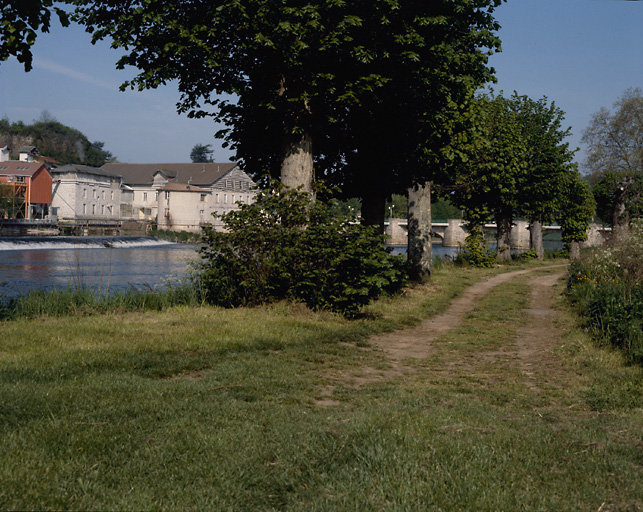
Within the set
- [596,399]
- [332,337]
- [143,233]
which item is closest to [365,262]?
[332,337]

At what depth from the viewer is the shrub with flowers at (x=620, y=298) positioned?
964 centimetres

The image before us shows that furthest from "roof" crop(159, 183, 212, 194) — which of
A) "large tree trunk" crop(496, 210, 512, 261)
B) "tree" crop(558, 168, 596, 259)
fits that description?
"large tree trunk" crop(496, 210, 512, 261)

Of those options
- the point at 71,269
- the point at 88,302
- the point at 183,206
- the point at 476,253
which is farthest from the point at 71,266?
the point at 183,206

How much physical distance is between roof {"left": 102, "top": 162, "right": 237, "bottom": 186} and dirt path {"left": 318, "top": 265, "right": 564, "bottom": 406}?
→ 290ft

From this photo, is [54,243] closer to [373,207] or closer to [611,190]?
[373,207]

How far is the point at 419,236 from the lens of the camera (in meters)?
23.8

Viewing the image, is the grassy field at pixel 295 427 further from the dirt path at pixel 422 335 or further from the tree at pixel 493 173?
the tree at pixel 493 173

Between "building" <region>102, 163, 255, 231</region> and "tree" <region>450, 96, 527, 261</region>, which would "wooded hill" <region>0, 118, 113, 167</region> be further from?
"tree" <region>450, 96, 527, 261</region>

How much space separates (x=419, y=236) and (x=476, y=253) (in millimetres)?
11680

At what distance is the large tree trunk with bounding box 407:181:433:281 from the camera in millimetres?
23406

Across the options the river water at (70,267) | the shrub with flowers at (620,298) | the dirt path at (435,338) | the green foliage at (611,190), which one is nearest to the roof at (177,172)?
the river water at (70,267)

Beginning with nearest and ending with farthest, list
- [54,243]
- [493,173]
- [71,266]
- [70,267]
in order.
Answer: [70,267] < [493,173] < [71,266] < [54,243]

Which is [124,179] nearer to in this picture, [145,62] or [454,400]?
[145,62]

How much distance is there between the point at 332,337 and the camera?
11352 mm
